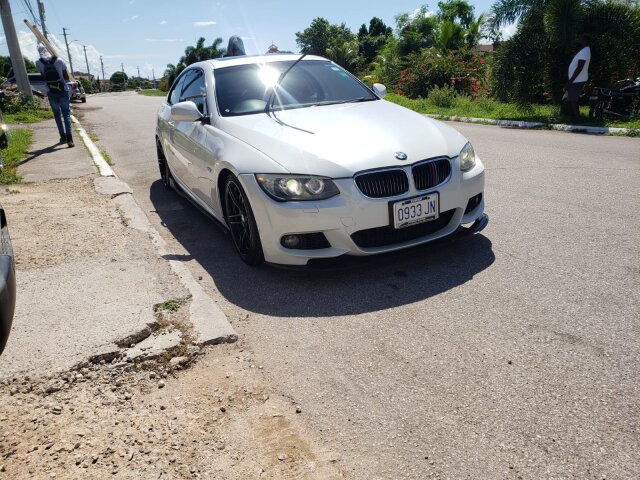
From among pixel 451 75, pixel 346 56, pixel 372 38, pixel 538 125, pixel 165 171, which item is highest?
pixel 372 38

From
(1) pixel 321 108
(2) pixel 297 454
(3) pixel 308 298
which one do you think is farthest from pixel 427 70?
(2) pixel 297 454

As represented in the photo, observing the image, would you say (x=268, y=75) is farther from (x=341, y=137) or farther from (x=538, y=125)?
(x=538, y=125)

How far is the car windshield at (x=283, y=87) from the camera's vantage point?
4.63 m

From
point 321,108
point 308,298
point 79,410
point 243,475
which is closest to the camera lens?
point 243,475

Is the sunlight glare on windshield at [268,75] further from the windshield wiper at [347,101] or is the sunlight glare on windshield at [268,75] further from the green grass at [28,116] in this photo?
the green grass at [28,116]

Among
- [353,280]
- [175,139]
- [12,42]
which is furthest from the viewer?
[12,42]

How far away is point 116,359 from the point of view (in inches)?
111

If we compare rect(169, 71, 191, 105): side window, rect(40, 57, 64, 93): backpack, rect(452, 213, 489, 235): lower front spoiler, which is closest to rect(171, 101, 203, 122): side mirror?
rect(169, 71, 191, 105): side window

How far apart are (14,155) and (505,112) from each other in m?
12.6

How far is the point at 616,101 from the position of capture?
11875mm

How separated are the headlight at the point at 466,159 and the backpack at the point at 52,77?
8821mm

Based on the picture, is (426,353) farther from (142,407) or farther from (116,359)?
(116,359)

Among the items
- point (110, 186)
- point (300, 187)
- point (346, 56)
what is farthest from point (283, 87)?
point (346, 56)

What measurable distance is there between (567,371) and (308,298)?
1617 mm
